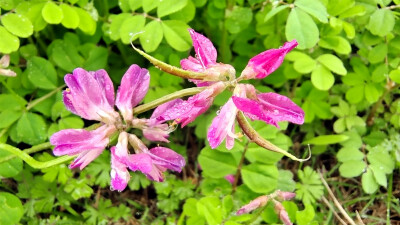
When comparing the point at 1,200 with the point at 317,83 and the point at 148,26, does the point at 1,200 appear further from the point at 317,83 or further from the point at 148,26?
the point at 317,83

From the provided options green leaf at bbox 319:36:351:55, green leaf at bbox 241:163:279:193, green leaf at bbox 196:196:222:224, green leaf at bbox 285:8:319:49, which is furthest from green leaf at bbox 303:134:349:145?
green leaf at bbox 196:196:222:224

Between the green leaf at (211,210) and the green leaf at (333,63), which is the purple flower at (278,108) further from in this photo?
the green leaf at (333,63)

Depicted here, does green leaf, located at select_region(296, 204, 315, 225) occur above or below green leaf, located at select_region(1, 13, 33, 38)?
below

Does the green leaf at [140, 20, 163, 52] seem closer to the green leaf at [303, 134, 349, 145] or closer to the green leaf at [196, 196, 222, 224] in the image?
the green leaf at [196, 196, 222, 224]

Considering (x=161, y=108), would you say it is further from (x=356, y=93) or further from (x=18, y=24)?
(x=356, y=93)

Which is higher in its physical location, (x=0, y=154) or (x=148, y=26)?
(x=148, y=26)

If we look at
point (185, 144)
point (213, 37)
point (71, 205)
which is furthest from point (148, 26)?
point (71, 205)
